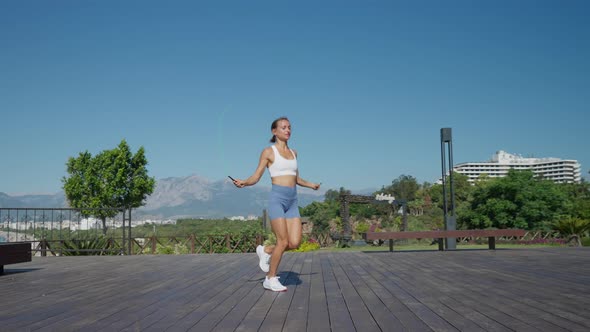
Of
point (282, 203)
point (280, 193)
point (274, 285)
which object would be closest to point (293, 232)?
point (282, 203)

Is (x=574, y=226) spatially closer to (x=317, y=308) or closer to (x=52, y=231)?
(x=317, y=308)

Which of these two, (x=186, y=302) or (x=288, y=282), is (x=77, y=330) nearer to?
(x=186, y=302)

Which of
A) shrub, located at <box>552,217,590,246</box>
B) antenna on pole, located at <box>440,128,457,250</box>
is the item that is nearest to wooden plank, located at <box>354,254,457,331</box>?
antenna on pole, located at <box>440,128,457,250</box>

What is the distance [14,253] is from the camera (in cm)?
724

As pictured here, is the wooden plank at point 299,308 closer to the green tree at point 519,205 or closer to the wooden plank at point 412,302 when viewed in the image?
the wooden plank at point 412,302

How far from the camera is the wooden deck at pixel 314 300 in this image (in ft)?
10.3

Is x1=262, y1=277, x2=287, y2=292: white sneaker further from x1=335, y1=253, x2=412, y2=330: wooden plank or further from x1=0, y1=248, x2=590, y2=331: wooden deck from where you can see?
x1=335, y1=253, x2=412, y2=330: wooden plank

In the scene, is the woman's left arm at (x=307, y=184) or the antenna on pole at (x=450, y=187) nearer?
the woman's left arm at (x=307, y=184)

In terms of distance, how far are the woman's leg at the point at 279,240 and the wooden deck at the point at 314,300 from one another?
34 cm

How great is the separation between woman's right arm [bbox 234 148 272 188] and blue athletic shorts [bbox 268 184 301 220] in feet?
0.66

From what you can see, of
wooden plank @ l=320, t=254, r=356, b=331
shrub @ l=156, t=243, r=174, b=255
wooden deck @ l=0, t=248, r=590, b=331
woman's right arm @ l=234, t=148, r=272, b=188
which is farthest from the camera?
shrub @ l=156, t=243, r=174, b=255

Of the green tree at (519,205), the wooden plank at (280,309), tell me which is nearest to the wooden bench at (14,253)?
the wooden plank at (280,309)

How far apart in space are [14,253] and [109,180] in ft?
92.3

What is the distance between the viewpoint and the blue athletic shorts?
4836 mm
